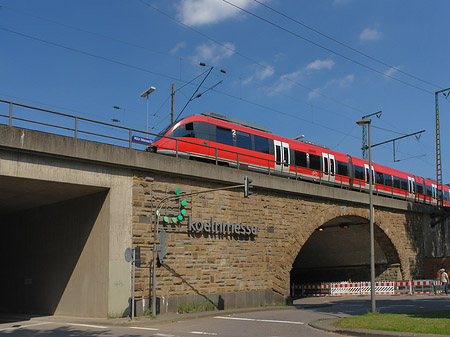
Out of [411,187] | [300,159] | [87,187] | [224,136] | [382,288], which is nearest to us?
[87,187]

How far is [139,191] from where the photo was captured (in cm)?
1816

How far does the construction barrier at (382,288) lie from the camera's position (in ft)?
99.8

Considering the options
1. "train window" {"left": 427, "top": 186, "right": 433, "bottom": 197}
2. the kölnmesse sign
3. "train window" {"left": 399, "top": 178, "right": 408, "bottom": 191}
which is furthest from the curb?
"train window" {"left": 427, "top": 186, "right": 433, "bottom": 197}

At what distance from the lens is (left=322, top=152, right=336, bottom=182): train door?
96.3 feet

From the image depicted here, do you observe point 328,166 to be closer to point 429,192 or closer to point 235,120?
point 235,120

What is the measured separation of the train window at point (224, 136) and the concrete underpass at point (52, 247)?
23.8 feet

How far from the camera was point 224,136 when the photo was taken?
2344cm

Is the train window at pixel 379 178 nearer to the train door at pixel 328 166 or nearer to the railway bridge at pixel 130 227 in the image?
the train door at pixel 328 166

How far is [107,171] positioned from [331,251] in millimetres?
22411

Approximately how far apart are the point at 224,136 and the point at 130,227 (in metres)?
7.70

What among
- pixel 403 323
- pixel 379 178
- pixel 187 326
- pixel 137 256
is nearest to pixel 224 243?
pixel 137 256

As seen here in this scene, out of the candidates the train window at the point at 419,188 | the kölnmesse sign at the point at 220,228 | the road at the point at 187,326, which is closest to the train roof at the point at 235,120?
the kölnmesse sign at the point at 220,228

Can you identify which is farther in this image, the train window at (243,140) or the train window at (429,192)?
the train window at (429,192)

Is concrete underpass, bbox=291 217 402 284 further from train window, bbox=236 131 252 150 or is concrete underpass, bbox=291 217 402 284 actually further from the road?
the road
